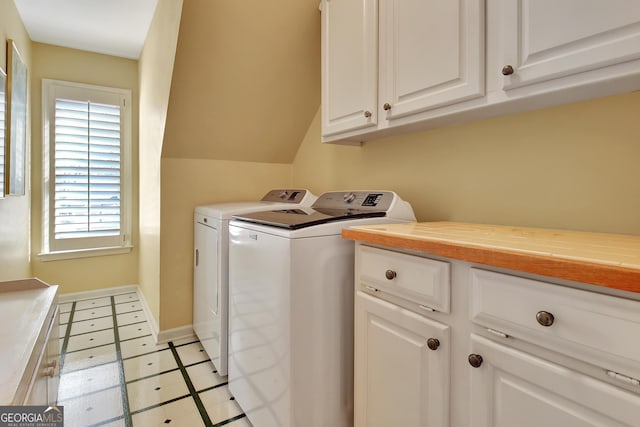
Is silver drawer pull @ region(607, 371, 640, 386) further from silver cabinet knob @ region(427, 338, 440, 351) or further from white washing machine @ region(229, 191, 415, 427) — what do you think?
white washing machine @ region(229, 191, 415, 427)

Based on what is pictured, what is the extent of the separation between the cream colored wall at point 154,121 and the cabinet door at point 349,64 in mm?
837

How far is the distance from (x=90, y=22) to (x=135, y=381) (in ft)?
9.52

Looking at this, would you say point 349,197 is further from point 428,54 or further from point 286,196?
point 428,54

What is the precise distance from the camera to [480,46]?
108 centimetres

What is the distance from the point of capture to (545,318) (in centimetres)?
67

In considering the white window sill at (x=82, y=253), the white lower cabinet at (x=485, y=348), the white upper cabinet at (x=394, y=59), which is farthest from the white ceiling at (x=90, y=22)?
the white lower cabinet at (x=485, y=348)

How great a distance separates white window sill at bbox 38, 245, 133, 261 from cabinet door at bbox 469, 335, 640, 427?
12.2 feet

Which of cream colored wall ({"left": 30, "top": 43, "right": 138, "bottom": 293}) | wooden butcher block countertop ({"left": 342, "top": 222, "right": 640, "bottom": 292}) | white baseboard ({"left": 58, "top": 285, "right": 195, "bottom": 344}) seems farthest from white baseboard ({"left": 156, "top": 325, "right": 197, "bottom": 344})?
wooden butcher block countertop ({"left": 342, "top": 222, "right": 640, "bottom": 292})

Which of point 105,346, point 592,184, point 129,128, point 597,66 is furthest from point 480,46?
point 129,128

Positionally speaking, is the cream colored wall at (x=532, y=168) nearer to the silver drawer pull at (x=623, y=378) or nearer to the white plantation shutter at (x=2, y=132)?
the silver drawer pull at (x=623, y=378)

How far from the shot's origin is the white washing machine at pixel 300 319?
4.00 ft

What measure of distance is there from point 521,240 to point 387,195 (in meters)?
0.77

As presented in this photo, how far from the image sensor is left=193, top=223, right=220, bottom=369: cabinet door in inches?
76.2

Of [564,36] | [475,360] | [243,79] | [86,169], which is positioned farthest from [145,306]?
[564,36]
